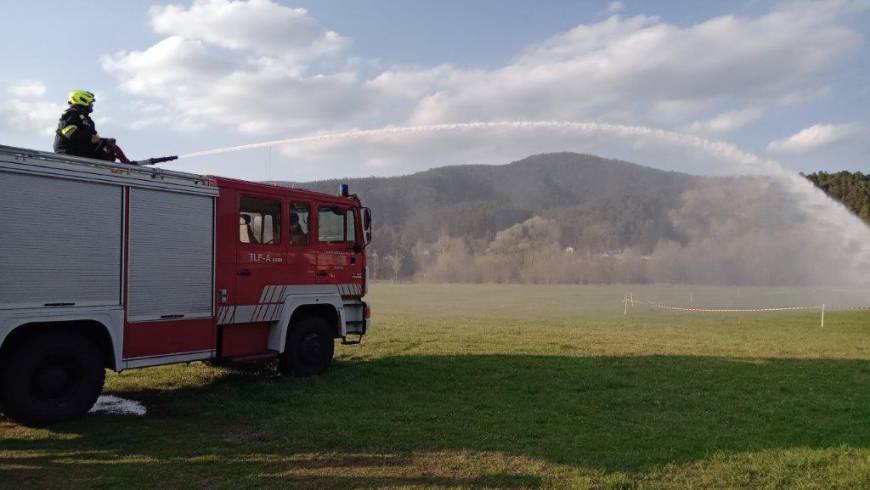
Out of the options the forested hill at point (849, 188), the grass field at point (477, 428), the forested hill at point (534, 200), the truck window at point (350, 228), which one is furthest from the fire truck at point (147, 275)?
the forested hill at point (849, 188)

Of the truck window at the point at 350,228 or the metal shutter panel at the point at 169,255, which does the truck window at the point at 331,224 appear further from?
the metal shutter panel at the point at 169,255

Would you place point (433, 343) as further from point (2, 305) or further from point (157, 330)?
point (2, 305)

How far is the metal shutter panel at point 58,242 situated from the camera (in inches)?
281

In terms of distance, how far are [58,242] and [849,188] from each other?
57465 millimetres

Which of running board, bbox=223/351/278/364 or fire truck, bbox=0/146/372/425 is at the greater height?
fire truck, bbox=0/146/372/425

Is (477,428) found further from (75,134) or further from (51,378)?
(75,134)

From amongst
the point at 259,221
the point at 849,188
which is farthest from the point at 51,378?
the point at 849,188

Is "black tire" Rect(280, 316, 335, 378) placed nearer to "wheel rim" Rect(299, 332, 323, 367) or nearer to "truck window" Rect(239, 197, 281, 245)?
"wheel rim" Rect(299, 332, 323, 367)

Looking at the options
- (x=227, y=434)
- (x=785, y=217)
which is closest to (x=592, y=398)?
(x=227, y=434)

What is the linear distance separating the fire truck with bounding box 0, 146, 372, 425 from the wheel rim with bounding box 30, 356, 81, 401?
0.01m

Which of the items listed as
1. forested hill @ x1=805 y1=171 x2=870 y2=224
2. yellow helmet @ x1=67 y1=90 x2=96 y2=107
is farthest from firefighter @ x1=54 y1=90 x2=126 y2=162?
forested hill @ x1=805 y1=171 x2=870 y2=224

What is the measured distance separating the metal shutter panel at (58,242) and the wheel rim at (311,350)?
→ 11.8 feet

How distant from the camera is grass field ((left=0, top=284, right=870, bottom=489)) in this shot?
603 cm

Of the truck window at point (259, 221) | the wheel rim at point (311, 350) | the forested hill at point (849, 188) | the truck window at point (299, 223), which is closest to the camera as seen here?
the truck window at point (259, 221)
